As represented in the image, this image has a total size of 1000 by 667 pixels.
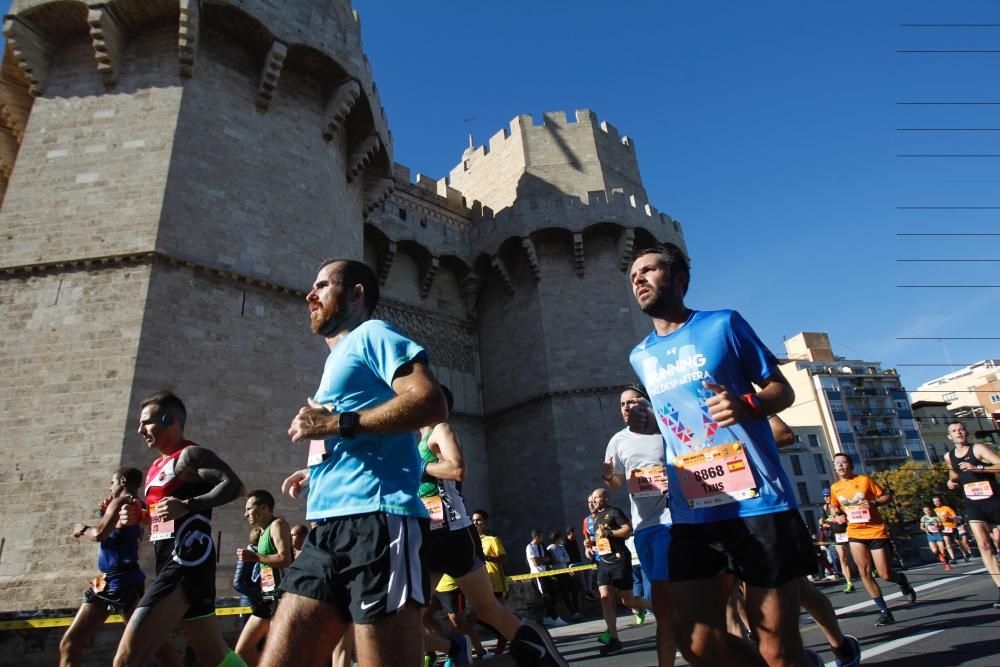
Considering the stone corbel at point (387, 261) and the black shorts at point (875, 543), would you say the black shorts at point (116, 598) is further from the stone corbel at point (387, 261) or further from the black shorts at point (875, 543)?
the stone corbel at point (387, 261)

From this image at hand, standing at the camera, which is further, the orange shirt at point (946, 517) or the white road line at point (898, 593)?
the orange shirt at point (946, 517)

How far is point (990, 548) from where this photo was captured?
5.97 m

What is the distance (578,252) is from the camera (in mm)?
18344

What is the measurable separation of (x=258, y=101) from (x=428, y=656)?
36.5 ft

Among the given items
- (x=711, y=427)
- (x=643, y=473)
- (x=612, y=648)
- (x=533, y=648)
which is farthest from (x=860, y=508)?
(x=533, y=648)

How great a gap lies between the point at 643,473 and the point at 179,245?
9342 mm

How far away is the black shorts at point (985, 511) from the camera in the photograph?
19.7 ft

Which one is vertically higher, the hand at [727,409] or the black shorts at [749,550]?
the hand at [727,409]

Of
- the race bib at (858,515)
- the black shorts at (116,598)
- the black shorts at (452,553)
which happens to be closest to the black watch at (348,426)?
the black shorts at (452,553)

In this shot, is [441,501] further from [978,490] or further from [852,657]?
[978,490]

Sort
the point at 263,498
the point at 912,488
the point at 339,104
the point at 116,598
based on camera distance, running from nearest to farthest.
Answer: the point at 116,598 → the point at 263,498 → the point at 339,104 → the point at 912,488

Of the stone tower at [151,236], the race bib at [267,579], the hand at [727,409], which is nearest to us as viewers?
the hand at [727,409]

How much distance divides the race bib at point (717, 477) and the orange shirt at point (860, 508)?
4.67 meters

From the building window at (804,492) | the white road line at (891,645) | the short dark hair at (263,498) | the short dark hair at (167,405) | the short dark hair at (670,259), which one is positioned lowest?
the white road line at (891,645)
